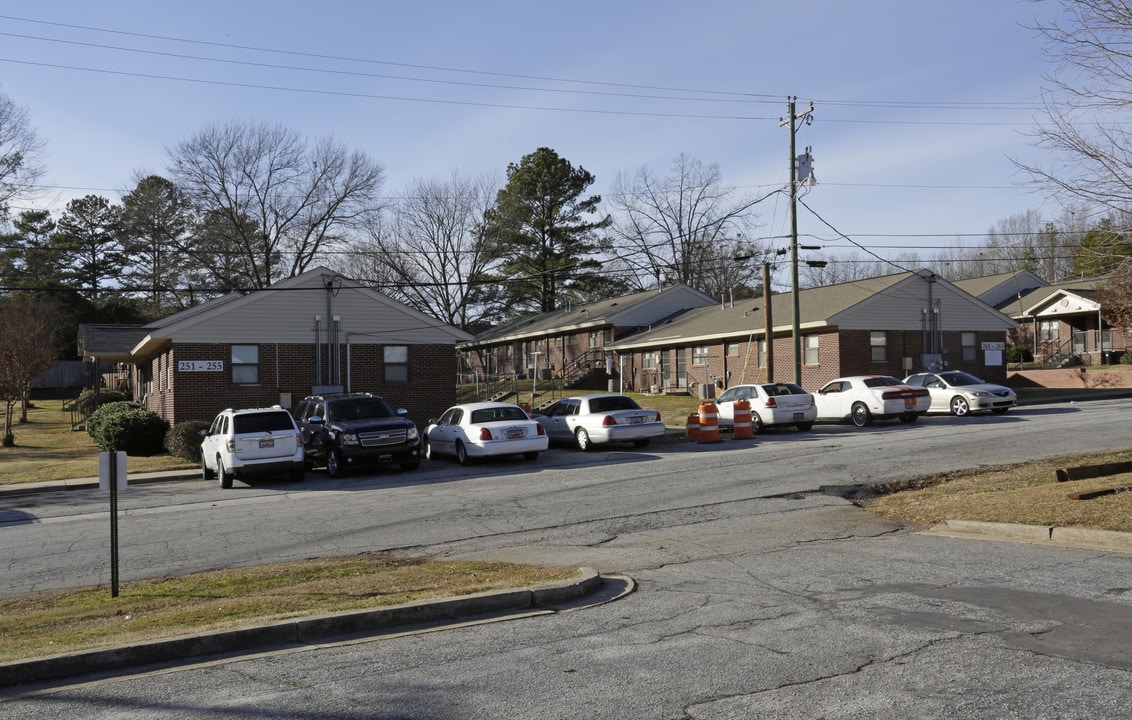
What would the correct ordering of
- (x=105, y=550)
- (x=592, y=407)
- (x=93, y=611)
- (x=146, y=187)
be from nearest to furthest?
(x=93, y=611) < (x=105, y=550) < (x=592, y=407) < (x=146, y=187)

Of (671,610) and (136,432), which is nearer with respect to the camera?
(671,610)

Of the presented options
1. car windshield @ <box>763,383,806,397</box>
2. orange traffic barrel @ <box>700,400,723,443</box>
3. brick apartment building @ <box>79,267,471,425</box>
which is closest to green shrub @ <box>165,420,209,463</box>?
brick apartment building @ <box>79,267,471,425</box>

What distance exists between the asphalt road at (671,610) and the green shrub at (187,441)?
24.1 ft

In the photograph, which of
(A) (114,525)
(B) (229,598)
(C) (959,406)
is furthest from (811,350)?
(B) (229,598)

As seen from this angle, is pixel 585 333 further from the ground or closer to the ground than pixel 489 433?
further from the ground

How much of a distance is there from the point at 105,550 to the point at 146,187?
6084 cm

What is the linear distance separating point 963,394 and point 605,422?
41.5 feet

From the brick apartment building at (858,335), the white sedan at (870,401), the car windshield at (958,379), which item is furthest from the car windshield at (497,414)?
the brick apartment building at (858,335)

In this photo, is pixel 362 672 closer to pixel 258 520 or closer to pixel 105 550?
pixel 105 550

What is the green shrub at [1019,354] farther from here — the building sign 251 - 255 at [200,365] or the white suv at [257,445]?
the white suv at [257,445]

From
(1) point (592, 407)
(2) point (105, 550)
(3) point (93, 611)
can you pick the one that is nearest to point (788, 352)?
(1) point (592, 407)

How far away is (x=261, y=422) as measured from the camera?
20328 mm

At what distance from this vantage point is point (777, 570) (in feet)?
32.1

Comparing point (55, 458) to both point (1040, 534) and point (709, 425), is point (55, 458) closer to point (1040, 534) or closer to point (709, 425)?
point (709, 425)
